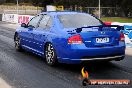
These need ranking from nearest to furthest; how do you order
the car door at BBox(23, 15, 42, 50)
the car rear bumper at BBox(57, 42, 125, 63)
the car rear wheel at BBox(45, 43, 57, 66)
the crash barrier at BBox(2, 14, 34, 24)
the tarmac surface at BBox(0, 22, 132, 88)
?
the tarmac surface at BBox(0, 22, 132, 88) → the car rear bumper at BBox(57, 42, 125, 63) → the car rear wheel at BBox(45, 43, 57, 66) → the car door at BBox(23, 15, 42, 50) → the crash barrier at BBox(2, 14, 34, 24)

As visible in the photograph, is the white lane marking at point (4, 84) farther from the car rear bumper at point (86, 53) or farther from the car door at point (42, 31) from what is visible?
the car door at point (42, 31)

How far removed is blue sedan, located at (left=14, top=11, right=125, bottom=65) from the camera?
8797 millimetres

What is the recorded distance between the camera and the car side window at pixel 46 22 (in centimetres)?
1018

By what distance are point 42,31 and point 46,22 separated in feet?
0.95

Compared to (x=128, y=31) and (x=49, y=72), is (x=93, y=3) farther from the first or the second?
(x=49, y=72)

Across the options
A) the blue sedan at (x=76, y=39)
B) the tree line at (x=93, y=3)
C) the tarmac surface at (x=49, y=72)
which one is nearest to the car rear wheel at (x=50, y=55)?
the blue sedan at (x=76, y=39)

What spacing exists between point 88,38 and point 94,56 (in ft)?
1.50

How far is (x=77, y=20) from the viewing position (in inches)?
388

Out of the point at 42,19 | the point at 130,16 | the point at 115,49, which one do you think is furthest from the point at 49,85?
the point at 130,16

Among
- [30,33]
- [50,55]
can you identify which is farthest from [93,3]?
[50,55]

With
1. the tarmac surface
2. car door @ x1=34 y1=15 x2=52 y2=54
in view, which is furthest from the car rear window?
the tarmac surface

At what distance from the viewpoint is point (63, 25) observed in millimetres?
9648

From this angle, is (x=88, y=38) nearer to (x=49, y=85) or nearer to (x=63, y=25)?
(x=63, y=25)

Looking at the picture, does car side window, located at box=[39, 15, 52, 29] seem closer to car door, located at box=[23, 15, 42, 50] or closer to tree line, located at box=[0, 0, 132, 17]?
car door, located at box=[23, 15, 42, 50]
